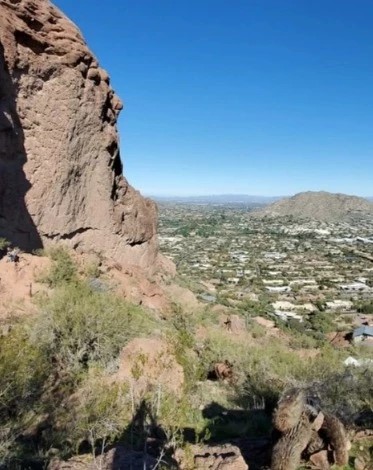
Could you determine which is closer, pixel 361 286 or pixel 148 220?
pixel 148 220

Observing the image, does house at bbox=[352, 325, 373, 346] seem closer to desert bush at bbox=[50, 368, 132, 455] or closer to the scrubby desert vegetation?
the scrubby desert vegetation

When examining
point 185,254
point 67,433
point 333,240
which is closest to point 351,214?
point 333,240

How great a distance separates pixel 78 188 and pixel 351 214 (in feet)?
590

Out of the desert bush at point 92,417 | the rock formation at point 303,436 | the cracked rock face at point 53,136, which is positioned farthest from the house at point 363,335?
the rock formation at point 303,436

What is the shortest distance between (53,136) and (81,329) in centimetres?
643

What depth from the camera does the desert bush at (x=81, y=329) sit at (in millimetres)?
10664

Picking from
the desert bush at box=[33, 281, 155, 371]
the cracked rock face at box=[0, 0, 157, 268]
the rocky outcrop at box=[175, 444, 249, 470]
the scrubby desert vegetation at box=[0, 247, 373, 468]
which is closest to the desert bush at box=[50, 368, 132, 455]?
the scrubby desert vegetation at box=[0, 247, 373, 468]

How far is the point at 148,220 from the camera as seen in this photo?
19234 mm

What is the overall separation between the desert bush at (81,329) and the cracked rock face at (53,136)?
313 centimetres

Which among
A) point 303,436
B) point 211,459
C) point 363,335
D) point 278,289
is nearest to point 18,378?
point 211,459

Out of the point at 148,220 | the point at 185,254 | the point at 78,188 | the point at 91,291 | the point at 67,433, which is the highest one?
the point at 78,188

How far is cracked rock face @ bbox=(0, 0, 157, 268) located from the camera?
13422 mm

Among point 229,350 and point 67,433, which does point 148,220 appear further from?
point 67,433

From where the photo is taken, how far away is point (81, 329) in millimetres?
11180
